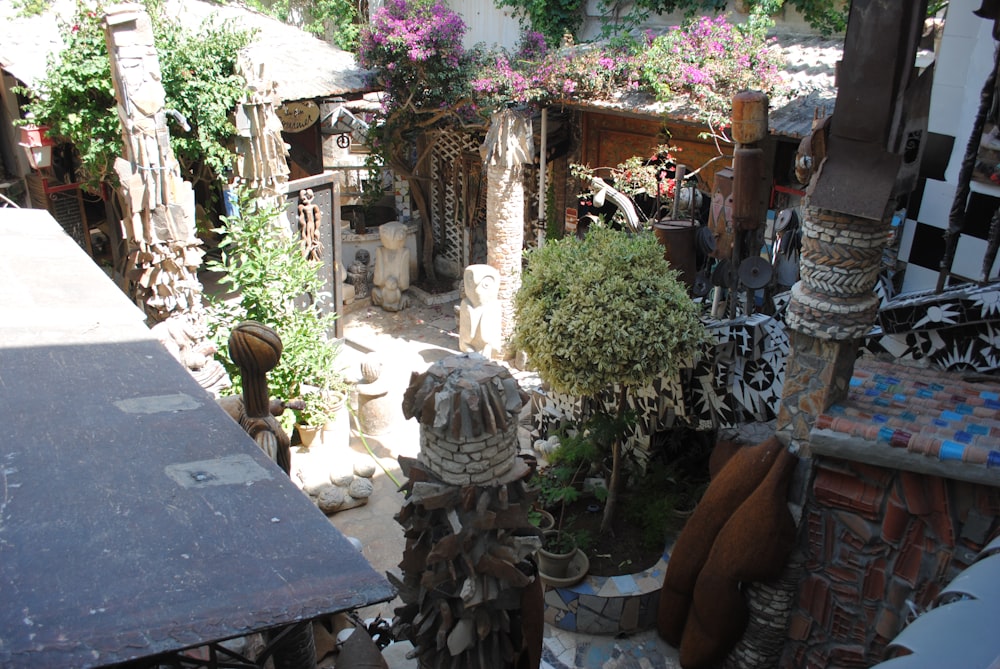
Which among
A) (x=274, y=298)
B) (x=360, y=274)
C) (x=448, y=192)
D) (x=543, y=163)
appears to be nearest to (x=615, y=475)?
(x=274, y=298)

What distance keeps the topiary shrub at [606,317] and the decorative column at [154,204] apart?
3.29 meters

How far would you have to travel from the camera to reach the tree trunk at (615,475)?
694cm

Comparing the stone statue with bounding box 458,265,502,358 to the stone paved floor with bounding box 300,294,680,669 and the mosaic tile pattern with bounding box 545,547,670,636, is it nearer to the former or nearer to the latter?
the stone paved floor with bounding box 300,294,680,669

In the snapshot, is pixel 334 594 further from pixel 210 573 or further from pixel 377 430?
pixel 377 430

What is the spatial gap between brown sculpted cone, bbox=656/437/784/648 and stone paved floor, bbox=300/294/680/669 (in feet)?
2.23

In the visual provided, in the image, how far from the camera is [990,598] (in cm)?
227

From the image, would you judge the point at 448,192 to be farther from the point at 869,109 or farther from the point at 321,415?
the point at 869,109

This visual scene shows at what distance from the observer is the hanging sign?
13547mm

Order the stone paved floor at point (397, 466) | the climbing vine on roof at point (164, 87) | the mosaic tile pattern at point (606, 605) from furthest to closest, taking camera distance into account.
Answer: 1. the climbing vine on roof at point (164, 87)
2. the mosaic tile pattern at point (606, 605)
3. the stone paved floor at point (397, 466)

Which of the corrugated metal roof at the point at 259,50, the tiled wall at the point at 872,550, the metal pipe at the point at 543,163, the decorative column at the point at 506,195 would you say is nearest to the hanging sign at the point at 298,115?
the corrugated metal roof at the point at 259,50

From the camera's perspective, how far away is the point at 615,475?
7.11 meters

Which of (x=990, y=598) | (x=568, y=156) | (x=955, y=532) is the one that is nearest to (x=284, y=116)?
(x=568, y=156)

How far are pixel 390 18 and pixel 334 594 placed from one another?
442 inches

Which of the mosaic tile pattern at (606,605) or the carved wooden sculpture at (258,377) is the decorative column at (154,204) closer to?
the carved wooden sculpture at (258,377)
